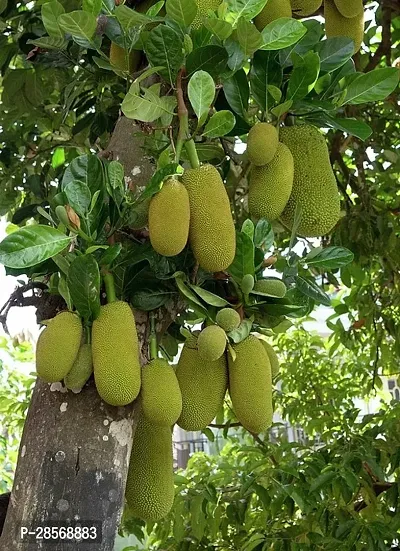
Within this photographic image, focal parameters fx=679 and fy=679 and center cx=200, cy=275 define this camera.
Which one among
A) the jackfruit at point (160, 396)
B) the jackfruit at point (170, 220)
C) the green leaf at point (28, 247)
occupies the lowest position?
the jackfruit at point (160, 396)

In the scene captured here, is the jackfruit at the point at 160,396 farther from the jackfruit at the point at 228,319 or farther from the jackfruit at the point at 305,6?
the jackfruit at the point at 305,6

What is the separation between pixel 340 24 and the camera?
915 millimetres

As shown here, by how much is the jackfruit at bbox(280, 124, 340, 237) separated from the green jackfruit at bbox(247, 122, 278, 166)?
0.06 meters

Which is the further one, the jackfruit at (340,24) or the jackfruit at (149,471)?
the jackfruit at (340,24)

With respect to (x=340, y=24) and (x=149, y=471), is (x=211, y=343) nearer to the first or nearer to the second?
(x=149, y=471)

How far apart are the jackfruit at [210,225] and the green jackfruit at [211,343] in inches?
2.6

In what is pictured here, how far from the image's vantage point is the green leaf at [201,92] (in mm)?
675

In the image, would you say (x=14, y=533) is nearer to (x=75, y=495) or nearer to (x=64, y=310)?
(x=75, y=495)

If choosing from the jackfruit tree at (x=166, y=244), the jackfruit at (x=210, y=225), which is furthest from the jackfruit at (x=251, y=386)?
the jackfruit at (x=210, y=225)

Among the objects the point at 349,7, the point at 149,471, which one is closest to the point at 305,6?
the point at 349,7

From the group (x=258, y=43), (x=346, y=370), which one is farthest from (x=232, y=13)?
(x=346, y=370)

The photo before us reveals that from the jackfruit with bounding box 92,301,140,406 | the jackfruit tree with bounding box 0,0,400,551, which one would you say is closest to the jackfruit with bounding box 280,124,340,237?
the jackfruit tree with bounding box 0,0,400,551

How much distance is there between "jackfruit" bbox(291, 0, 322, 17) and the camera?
884 millimetres

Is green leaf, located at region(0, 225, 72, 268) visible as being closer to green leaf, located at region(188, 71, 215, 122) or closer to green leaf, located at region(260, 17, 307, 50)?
green leaf, located at region(188, 71, 215, 122)
